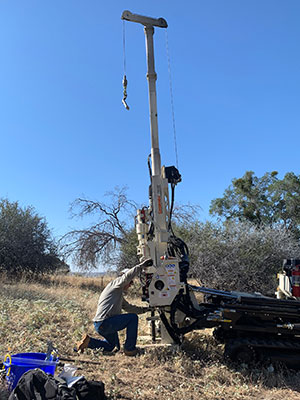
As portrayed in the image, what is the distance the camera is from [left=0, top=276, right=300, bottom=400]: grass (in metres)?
4.54

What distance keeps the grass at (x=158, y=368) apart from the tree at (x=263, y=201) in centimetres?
1834

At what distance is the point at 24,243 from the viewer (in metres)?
18.0

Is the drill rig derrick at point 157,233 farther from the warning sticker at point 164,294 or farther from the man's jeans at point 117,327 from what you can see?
the man's jeans at point 117,327

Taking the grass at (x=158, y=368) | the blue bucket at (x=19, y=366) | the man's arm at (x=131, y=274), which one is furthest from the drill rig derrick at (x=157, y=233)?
the blue bucket at (x=19, y=366)

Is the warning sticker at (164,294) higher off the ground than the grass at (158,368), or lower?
higher

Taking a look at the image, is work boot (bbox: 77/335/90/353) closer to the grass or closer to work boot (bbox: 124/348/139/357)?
the grass

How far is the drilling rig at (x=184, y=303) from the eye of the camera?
5531 mm

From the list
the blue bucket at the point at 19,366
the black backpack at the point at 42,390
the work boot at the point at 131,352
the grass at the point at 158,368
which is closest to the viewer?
the black backpack at the point at 42,390

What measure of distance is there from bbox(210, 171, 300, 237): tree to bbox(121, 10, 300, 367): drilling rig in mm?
18002

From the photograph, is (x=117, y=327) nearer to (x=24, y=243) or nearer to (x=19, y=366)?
(x=19, y=366)

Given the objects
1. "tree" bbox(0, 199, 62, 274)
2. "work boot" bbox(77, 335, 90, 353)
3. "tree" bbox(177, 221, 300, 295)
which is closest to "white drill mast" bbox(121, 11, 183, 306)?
"work boot" bbox(77, 335, 90, 353)

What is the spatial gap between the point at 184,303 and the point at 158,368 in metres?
1.23

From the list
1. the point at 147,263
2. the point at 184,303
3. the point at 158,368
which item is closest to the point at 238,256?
the point at 184,303

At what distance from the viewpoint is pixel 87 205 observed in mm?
19141
